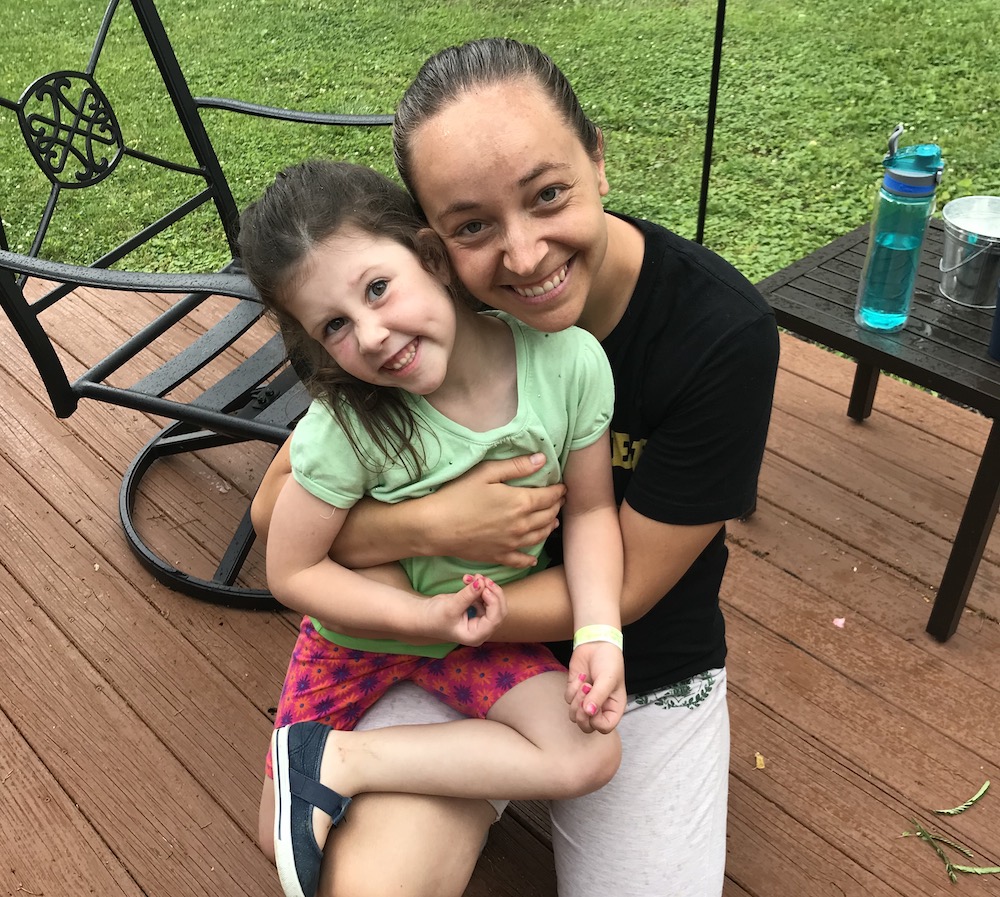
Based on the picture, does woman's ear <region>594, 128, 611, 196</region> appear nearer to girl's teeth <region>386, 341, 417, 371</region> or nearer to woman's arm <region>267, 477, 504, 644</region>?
girl's teeth <region>386, 341, 417, 371</region>

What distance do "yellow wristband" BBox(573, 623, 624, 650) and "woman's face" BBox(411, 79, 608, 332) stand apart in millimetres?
380

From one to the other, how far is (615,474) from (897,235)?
93 centimetres

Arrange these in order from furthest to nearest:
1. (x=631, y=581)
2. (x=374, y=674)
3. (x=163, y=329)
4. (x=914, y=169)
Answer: (x=163, y=329), (x=914, y=169), (x=374, y=674), (x=631, y=581)

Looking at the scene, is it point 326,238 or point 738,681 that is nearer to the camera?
point 326,238

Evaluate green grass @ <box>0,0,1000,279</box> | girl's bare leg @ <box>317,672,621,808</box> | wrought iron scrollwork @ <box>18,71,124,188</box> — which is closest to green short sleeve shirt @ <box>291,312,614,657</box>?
girl's bare leg @ <box>317,672,621,808</box>

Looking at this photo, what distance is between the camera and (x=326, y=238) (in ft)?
3.79

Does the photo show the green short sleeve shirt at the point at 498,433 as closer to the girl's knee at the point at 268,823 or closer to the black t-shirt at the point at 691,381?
the black t-shirt at the point at 691,381

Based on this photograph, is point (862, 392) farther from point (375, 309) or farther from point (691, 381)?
point (375, 309)

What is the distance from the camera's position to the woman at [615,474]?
3.77 feet

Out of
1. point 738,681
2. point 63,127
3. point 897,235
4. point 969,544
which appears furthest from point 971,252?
→ point 63,127

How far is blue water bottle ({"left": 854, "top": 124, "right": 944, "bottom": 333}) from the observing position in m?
1.91

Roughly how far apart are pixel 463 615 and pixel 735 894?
32.6 inches

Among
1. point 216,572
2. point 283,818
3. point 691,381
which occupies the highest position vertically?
point 691,381

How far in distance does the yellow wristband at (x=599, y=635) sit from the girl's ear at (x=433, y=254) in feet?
1.53
